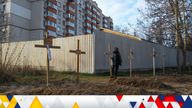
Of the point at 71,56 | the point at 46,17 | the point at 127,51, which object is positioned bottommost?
the point at 71,56

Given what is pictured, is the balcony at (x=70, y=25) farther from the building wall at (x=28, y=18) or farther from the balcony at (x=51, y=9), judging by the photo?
the building wall at (x=28, y=18)

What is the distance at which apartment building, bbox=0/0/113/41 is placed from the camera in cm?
5381

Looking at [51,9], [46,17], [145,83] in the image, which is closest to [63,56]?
[145,83]

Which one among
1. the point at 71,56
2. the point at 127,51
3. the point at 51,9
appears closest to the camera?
the point at 71,56

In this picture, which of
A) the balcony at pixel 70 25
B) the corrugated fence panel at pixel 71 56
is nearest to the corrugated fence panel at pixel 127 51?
the corrugated fence panel at pixel 71 56

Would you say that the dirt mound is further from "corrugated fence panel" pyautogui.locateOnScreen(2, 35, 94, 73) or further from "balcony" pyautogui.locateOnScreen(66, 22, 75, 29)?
"balcony" pyautogui.locateOnScreen(66, 22, 75, 29)

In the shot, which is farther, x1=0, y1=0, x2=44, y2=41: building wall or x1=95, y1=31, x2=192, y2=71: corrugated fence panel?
x1=0, y1=0, x2=44, y2=41: building wall

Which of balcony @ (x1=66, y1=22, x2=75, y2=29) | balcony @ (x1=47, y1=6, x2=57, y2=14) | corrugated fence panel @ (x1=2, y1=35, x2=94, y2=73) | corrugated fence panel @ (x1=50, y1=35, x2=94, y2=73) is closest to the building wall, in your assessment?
balcony @ (x1=47, y1=6, x2=57, y2=14)

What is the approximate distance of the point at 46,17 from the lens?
64.6 m

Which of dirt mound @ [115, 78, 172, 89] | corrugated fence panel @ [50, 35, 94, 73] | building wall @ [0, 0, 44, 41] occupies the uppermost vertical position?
building wall @ [0, 0, 44, 41]

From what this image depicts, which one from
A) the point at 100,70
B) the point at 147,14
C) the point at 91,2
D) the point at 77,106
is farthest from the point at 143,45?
the point at 91,2

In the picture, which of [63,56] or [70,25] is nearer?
[63,56]

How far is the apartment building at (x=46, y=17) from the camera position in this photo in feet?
177

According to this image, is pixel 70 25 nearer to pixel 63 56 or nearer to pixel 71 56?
pixel 63 56
